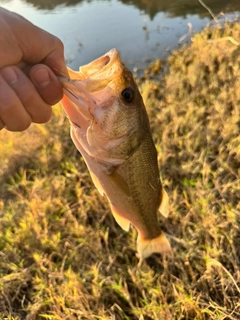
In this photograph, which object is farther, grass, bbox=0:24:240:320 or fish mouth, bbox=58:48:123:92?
grass, bbox=0:24:240:320

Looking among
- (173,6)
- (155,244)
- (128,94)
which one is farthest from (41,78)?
(173,6)

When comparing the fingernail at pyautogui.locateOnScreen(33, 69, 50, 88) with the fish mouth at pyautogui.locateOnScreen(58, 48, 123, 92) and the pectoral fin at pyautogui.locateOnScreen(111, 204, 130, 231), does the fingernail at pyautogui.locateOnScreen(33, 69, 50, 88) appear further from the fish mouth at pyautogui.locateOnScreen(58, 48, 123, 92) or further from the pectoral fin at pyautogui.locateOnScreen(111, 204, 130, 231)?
the pectoral fin at pyautogui.locateOnScreen(111, 204, 130, 231)

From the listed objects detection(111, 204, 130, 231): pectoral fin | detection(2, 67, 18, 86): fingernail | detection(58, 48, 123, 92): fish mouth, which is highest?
detection(2, 67, 18, 86): fingernail

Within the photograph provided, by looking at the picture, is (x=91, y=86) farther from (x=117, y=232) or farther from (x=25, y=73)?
→ (x=117, y=232)

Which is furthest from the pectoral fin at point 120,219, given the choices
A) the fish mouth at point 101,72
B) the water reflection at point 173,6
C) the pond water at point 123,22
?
→ the water reflection at point 173,6

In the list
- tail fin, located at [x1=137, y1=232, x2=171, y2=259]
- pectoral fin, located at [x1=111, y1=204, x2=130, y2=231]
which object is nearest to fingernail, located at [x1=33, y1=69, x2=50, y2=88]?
pectoral fin, located at [x1=111, y1=204, x2=130, y2=231]

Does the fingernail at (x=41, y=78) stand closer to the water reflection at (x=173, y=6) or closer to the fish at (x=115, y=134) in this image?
the fish at (x=115, y=134)

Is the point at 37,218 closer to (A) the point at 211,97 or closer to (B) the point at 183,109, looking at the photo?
(B) the point at 183,109

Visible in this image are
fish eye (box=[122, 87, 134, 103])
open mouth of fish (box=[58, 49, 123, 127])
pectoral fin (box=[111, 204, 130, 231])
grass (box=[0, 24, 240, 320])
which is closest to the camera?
open mouth of fish (box=[58, 49, 123, 127])
